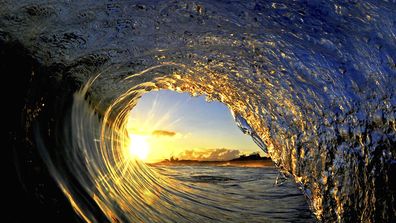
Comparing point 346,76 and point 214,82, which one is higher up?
point 214,82

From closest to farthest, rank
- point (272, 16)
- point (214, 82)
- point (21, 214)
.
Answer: point (21, 214), point (272, 16), point (214, 82)

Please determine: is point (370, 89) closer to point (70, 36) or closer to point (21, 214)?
point (70, 36)

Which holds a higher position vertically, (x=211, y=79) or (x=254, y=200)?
(x=211, y=79)

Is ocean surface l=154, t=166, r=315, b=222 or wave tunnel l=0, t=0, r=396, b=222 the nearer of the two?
wave tunnel l=0, t=0, r=396, b=222

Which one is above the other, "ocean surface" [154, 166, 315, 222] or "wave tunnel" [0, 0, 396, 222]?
"wave tunnel" [0, 0, 396, 222]

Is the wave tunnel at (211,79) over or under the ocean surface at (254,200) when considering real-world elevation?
over

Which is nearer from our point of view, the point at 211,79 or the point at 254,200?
the point at 211,79

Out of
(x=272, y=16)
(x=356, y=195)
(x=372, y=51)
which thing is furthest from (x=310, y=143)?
(x=272, y=16)

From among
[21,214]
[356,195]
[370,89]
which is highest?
[370,89]
